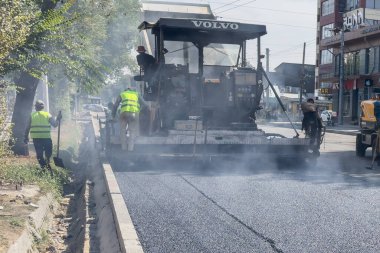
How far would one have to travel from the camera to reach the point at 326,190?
7.21 meters

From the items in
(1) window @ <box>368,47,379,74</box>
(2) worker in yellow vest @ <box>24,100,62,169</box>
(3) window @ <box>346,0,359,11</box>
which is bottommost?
(2) worker in yellow vest @ <box>24,100,62,169</box>

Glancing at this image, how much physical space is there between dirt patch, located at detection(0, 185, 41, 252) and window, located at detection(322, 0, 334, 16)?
39.5 m

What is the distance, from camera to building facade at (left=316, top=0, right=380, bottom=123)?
3034cm

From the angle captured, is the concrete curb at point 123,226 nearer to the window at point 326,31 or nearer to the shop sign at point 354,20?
the shop sign at point 354,20

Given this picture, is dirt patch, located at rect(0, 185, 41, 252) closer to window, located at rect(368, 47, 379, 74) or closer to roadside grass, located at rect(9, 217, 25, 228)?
roadside grass, located at rect(9, 217, 25, 228)

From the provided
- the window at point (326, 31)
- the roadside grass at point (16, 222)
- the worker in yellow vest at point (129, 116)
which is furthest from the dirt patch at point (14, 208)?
the window at point (326, 31)

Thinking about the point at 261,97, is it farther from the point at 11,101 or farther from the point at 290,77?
the point at 290,77

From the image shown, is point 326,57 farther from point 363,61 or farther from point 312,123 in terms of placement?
point 312,123

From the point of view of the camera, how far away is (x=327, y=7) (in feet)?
140

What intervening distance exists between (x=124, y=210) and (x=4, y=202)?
6.13ft

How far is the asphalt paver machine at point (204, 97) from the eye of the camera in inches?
360

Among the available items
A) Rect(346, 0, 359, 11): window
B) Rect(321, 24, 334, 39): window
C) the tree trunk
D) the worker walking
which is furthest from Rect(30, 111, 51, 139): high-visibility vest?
Rect(321, 24, 334, 39): window

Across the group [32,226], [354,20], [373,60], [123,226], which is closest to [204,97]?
[32,226]

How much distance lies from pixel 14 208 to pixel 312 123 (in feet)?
22.7
